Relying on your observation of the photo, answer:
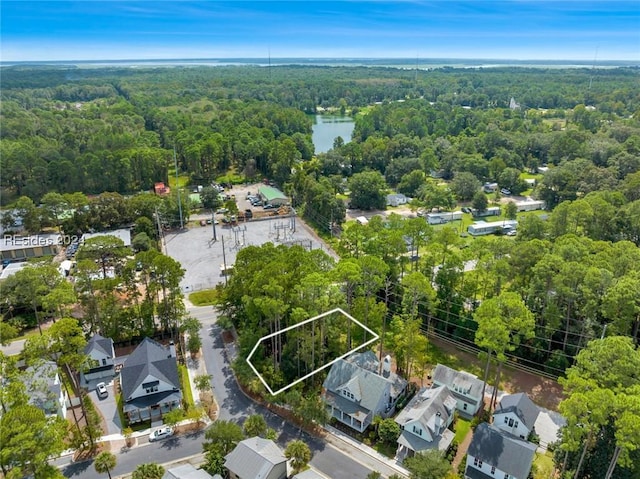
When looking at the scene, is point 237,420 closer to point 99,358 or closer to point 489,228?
point 99,358

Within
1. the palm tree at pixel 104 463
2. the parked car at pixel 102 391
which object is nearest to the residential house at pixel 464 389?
the palm tree at pixel 104 463

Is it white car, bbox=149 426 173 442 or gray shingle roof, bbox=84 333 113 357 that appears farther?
gray shingle roof, bbox=84 333 113 357

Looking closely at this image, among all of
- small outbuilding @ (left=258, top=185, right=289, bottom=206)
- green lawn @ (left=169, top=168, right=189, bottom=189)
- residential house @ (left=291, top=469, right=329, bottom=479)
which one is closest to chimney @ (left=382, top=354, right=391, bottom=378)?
residential house @ (left=291, top=469, right=329, bottom=479)

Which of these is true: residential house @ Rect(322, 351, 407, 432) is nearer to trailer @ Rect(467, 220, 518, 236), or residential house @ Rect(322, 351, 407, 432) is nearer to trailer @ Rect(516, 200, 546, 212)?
trailer @ Rect(467, 220, 518, 236)

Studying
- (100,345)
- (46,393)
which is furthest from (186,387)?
(46,393)

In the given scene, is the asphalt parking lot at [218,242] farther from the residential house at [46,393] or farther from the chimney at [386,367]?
the chimney at [386,367]
